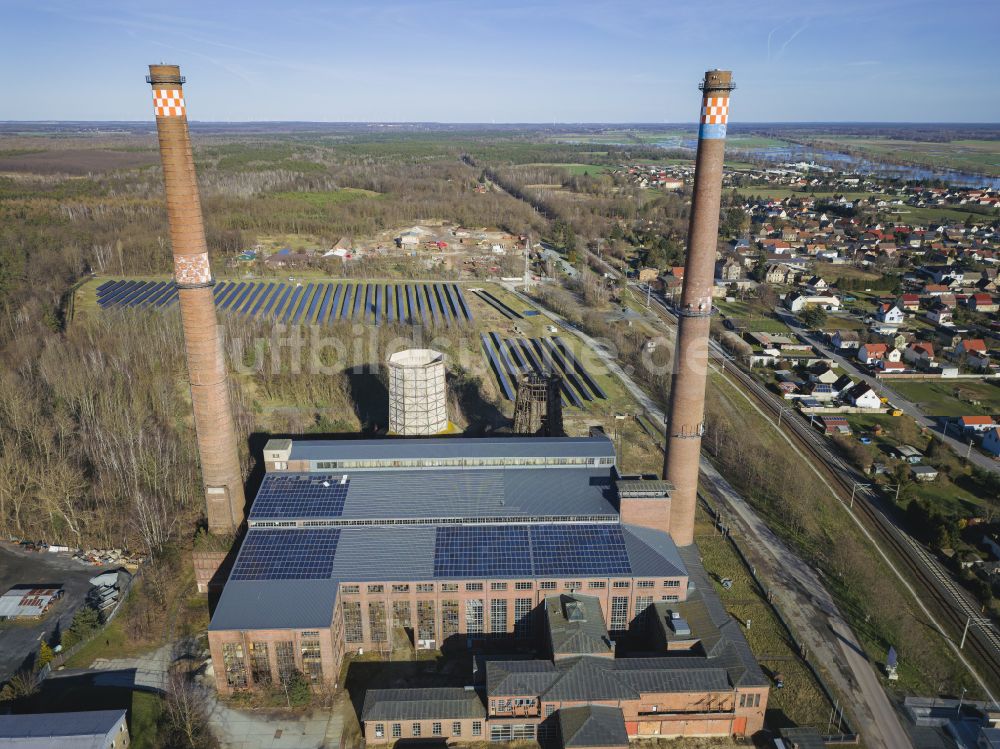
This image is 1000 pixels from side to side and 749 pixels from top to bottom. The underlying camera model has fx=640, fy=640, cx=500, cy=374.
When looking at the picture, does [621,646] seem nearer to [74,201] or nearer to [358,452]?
[358,452]

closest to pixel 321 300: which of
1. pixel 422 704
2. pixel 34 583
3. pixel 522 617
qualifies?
pixel 34 583

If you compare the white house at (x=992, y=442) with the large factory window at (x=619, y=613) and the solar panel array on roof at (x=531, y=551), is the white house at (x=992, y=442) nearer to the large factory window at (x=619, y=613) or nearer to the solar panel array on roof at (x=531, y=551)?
the solar panel array on roof at (x=531, y=551)

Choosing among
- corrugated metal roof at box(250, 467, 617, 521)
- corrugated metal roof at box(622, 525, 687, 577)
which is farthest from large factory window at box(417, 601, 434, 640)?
corrugated metal roof at box(622, 525, 687, 577)

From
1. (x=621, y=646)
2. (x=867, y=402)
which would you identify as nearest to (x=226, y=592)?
(x=621, y=646)

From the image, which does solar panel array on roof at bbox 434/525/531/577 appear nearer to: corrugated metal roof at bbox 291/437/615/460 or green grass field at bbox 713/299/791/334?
corrugated metal roof at bbox 291/437/615/460

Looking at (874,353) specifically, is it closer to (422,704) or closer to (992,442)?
(992,442)

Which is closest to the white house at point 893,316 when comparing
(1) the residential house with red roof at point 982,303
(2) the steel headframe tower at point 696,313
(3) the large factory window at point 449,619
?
(1) the residential house with red roof at point 982,303
